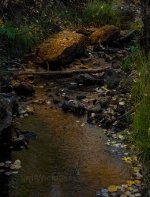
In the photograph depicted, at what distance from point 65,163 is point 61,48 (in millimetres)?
4547

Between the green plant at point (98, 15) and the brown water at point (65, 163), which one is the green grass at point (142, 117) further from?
the green plant at point (98, 15)

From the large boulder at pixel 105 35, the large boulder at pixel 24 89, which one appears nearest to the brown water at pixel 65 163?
the large boulder at pixel 24 89

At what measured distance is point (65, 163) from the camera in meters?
6.30

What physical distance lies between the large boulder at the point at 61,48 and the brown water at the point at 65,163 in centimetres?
285

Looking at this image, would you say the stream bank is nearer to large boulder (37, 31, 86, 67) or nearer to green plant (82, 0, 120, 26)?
large boulder (37, 31, 86, 67)

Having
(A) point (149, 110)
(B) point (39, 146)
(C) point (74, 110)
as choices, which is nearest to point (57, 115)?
(C) point (74, 110)

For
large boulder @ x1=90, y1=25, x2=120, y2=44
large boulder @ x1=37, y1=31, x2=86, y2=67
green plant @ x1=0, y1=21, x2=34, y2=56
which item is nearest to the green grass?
large boulder @ x1=37, y1=31, x2=86, y2=67

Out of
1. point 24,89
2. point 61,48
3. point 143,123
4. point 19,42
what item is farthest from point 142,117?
point 19,42

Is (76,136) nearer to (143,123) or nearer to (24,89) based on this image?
(143,123)

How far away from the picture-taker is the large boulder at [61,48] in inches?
410

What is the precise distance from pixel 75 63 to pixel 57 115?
302 centimetres

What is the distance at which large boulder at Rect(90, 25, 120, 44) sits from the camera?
479 inches

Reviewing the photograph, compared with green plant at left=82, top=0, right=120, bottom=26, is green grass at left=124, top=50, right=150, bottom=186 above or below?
below

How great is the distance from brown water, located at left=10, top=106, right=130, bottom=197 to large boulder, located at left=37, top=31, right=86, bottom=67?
2.85 m
